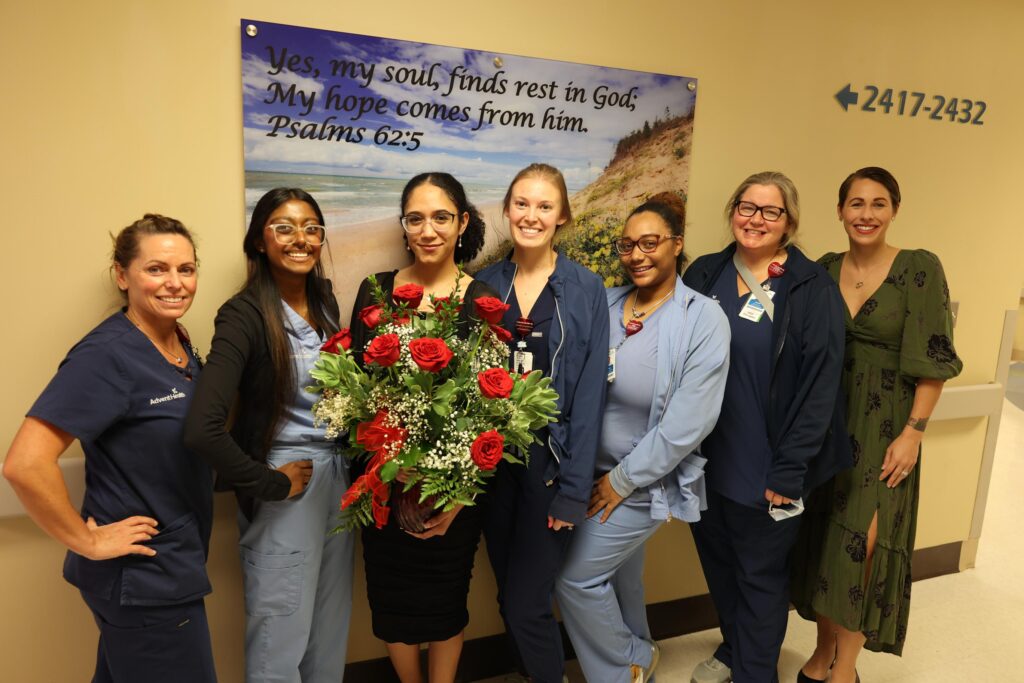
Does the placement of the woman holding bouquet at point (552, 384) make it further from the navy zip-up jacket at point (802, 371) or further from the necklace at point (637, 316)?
the navy zip-up jacket at point (802, 371)

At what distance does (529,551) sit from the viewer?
204 cm

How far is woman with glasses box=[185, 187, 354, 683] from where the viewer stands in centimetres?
175

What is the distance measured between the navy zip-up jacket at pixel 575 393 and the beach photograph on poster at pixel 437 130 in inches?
21.0

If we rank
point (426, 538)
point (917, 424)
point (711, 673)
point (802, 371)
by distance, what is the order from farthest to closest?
point (711, 673) < point (917, 424) < point (802, 371) < point (426, 538)

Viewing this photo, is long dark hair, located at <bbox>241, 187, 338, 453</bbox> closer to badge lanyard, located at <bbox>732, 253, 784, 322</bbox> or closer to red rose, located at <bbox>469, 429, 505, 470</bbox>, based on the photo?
red rose, located at <bbox>469, 429, 505, 470</bbox>

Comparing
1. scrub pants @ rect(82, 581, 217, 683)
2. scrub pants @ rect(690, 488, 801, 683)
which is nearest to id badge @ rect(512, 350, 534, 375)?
scrub pants @ rect(690, 488, 801, 683)

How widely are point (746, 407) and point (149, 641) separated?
1.90 metres

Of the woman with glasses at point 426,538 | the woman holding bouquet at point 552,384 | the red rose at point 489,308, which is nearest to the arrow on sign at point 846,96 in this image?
the woman holding bouquet at point 552,384

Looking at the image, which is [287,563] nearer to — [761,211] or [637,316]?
[637,316]

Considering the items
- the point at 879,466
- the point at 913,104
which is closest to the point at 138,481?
Result: the point at 879,466

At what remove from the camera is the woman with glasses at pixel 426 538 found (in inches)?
76.0

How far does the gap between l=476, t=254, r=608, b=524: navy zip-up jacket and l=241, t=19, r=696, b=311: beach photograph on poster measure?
533 millimetres

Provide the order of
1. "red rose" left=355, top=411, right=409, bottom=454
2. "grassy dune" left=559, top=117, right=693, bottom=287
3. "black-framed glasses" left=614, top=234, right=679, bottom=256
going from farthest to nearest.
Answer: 1. "grassy dune" left=559, top=117, right=693, bottom=287
2. "black-framed glasses" left=614, top=234, right=679, bottom=256
3. "red rose" left=355, top=411, right=409, bottom=454

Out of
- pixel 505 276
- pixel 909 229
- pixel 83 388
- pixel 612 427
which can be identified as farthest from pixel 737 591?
pixel 83 388
